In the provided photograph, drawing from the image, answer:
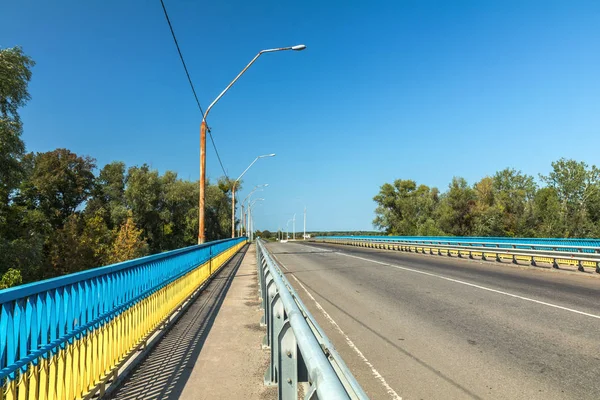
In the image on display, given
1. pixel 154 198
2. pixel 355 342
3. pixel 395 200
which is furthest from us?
pixel 395 200

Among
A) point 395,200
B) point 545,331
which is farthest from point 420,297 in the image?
point 395,200

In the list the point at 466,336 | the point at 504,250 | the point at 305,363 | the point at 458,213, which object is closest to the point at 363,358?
the point at 466,336

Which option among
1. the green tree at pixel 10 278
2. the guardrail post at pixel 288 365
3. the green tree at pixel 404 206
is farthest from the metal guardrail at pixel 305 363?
the green tree at pixel 404 206

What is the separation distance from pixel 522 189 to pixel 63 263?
238ft

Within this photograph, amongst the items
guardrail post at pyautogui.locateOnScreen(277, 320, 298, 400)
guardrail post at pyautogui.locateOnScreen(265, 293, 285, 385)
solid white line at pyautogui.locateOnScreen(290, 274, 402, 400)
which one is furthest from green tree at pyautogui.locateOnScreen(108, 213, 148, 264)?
guardrail post at pyautogui.locateOnScreen(277, 320, 298, 400)

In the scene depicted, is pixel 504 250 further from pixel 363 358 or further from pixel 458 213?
pixel 458 213

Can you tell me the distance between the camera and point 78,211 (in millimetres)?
57969

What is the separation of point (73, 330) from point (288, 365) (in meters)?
2.23

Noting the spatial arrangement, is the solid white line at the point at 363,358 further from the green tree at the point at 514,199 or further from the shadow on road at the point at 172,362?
the green tree at the point at 514,199

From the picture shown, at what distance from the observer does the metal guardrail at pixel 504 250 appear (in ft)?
53.2

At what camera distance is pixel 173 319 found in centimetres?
829

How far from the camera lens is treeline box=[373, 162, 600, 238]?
49719mm

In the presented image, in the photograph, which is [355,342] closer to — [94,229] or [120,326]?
[120,326]

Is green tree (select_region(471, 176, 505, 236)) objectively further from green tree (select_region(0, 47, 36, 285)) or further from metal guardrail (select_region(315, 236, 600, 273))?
green tree (select_region(0, 47, 36, 285))
